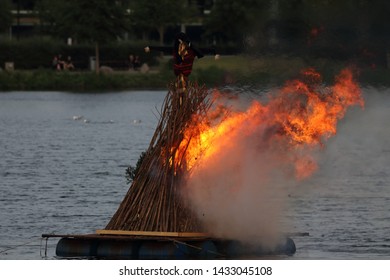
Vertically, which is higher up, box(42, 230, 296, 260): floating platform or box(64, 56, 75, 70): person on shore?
box(42, 230, 296, 260): floating platform

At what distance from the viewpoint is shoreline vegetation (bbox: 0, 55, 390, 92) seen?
142ft

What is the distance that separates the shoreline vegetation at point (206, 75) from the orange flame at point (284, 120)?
1.63ft

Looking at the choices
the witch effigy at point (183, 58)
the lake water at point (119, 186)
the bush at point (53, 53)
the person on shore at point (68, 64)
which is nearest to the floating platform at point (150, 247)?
the lake water at point (119, 186)

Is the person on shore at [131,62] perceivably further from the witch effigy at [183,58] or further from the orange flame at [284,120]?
the witch effigy at [183,58]

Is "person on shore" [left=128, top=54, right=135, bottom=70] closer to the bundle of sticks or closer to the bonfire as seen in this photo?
the bonfire

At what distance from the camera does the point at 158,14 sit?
176 meters

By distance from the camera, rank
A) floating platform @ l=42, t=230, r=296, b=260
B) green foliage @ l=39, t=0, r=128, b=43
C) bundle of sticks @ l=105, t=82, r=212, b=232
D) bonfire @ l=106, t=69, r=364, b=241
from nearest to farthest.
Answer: floating platform @ l=42, t=230, r=296, b=260 → bundle of sticks @ l=105, t=82, r=212, b=232 → bonfire @ l=106, t=69, r=364, b=241 → green foliage @ l=39, t=0, r=128, b=43

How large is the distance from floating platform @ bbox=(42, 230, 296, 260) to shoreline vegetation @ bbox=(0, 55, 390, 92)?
451 centimetres

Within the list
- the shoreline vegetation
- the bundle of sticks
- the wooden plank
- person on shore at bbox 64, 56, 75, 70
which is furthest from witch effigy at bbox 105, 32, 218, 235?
person on shore at bbox 64, 56, 75, 70

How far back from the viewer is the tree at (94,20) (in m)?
161

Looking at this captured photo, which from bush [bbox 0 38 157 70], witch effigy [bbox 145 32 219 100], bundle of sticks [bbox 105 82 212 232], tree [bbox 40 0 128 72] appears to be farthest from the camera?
bush [bbox 0 38 157 70]

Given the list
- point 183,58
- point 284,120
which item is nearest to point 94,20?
point 284,120

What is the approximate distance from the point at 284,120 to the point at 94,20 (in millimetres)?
119806

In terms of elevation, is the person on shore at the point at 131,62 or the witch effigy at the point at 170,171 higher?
the witch effigy at the point at 170,171
